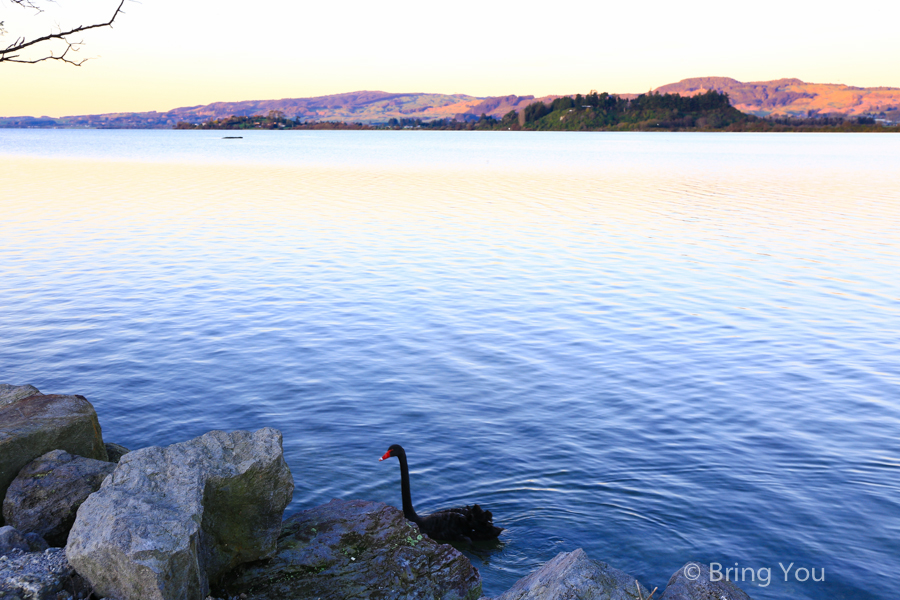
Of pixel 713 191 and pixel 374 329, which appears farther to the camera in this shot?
pixel 713 191

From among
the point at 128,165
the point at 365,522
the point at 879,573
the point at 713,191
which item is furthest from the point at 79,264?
the point at 128,165

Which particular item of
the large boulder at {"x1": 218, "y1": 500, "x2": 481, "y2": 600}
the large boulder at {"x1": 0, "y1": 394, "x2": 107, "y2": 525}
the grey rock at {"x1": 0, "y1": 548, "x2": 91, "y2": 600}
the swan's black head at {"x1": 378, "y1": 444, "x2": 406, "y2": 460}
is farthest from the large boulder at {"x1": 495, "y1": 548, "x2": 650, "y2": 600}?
the large boulder at {"x1": 0, "y1": 394, "x2": 107, "y2": 525}

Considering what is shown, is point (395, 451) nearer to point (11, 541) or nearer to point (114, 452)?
point (114, 452)

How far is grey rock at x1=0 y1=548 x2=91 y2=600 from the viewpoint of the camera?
6359mm

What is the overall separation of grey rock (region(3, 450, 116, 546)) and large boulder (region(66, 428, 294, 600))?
1051 millimetres

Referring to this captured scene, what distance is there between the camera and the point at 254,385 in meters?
16.3

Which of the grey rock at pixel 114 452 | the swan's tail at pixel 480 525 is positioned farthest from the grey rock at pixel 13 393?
the swan's tail at pixel 480 525

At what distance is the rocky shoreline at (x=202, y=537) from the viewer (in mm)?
6426

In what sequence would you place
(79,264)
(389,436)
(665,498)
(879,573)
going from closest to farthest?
(879,573)
(665,498)
(389,436)
(79,264)

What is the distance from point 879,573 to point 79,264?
2936 centimetres

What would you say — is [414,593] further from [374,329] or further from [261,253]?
[261,253]

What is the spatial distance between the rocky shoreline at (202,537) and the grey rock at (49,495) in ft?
0.05

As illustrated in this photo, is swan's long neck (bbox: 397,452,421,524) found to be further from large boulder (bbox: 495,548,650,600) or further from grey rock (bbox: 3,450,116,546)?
grey rock (bbox: 3,450,116,546)

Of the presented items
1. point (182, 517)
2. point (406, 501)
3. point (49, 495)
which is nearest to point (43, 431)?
point (49, 495)
